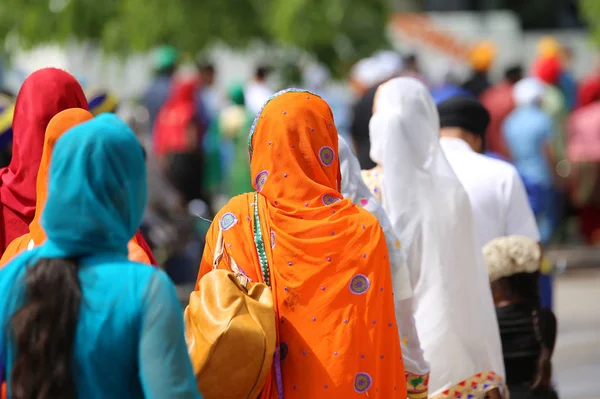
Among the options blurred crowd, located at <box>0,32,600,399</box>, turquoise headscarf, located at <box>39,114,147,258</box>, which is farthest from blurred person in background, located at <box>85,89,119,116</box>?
turquoise headscarf, located at <box>39,114,147,258</box>

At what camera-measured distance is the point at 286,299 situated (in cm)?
368

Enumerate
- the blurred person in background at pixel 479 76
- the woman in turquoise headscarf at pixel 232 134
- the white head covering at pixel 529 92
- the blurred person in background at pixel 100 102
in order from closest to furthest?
the blurred person in background at pixel 100 102, the woman in turquoise headscarf at pixel 232 134, the white head covering at pixel 529 92, the blurred person in background at pixel 479 76

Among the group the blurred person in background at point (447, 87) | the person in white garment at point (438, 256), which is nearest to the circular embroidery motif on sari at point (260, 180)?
the person in white garment at point (438, 256)

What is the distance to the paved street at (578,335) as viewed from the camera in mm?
8886

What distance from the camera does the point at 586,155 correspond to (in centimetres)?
1416

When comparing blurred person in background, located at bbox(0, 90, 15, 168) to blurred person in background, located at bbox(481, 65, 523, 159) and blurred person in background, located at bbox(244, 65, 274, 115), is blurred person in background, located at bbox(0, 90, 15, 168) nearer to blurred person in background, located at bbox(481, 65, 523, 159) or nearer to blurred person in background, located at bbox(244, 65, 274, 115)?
blurred person in background, located at bbox(481, 65, 523, 159)

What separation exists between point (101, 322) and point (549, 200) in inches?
451

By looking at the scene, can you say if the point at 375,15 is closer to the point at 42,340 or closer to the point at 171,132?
the point at 171,132

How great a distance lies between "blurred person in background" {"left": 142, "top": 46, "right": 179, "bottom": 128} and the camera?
13923 mm

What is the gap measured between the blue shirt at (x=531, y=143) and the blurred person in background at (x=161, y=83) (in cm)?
366

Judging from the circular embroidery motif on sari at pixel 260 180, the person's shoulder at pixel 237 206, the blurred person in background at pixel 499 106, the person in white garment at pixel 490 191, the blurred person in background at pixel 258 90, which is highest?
the circular embroidery motif on sari at pixel 260 180

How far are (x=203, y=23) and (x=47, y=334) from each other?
42.2ft

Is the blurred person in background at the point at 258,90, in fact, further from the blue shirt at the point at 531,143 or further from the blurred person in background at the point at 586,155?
the blurred person in background at the point at 586,155

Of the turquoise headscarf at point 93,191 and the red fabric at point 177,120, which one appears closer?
the turquoise headscarf at point 93,191
